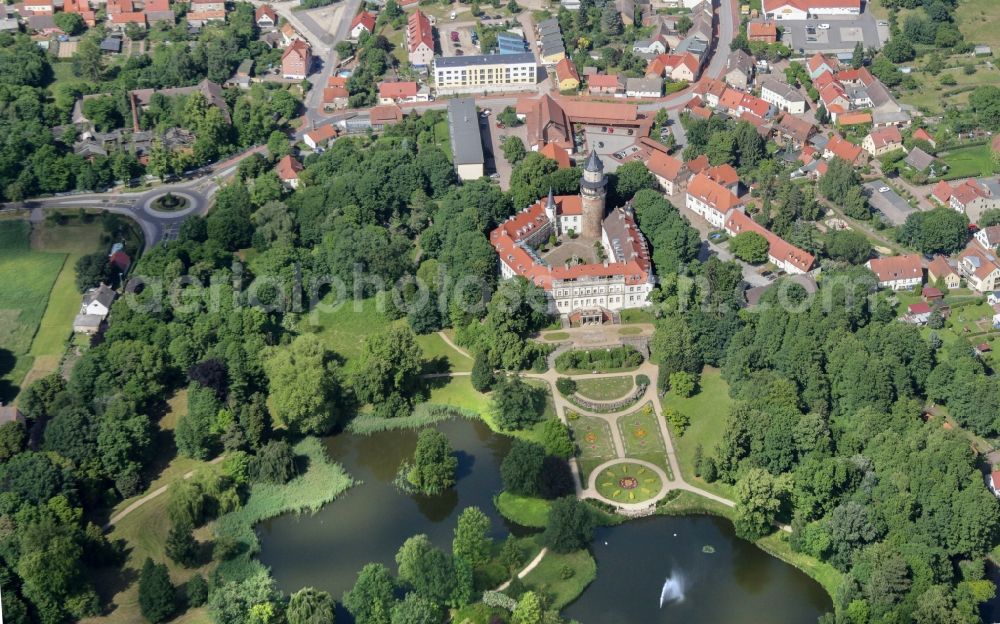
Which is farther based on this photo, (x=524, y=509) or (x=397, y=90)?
(x=397, y=90)

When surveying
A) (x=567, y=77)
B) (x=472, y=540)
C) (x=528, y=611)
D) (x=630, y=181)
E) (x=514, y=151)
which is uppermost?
(x=528, y=611)

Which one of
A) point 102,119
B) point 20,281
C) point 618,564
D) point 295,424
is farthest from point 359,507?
point 102,119

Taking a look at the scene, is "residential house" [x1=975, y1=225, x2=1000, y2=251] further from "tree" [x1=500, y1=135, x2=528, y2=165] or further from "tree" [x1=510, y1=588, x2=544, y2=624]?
"tree" [x1=510, y1=588, x2=544, y2=624]

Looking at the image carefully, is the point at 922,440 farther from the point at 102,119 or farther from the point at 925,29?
the point at 102,119

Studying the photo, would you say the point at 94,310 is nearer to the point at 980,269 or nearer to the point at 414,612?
the point at 414,612

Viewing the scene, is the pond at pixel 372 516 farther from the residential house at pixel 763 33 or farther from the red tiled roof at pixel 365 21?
the red tiled roof at pixel 365 21

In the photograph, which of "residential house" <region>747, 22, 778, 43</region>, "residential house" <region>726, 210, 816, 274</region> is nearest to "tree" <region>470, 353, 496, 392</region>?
"residential house" <region>726, 210, 816, 274</region>

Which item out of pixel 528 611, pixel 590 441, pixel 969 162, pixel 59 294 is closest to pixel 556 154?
pixel 590 441
